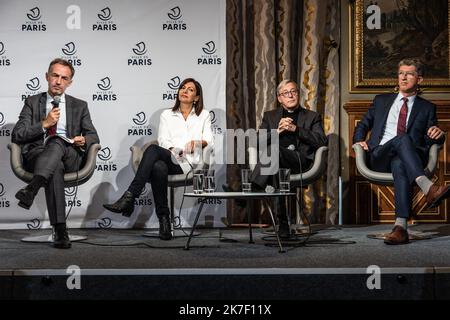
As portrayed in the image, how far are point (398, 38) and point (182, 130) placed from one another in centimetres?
222

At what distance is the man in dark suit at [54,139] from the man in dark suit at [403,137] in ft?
6.87

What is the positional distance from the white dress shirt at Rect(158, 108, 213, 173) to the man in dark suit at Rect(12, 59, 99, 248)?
612 mm

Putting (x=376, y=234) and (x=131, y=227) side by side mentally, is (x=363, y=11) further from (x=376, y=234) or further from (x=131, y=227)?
(x=131, y=227)

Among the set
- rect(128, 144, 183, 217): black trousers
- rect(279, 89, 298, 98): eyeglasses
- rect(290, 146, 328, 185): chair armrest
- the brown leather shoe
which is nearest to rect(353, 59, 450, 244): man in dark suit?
the brown leather shoe

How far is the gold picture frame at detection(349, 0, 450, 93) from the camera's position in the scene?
5.78m

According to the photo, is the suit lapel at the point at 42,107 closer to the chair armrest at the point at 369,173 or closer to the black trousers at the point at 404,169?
the chair armrest at the point at 369,173

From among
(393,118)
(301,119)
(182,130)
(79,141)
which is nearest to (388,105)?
(393,118)

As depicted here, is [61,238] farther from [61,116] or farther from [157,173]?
[61,116]

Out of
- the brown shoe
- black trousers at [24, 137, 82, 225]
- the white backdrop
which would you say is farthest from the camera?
the white backdrop

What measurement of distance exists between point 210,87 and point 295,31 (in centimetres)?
93

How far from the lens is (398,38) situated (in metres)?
5.79

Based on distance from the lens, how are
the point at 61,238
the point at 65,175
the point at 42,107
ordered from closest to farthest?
the point at 61,238 < the point at 65,175 < the point at 42,107

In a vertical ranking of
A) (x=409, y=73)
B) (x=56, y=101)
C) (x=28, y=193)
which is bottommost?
(x=28, y=193)

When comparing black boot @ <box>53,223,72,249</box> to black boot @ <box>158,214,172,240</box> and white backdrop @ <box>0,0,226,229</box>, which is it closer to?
black boot @ <box>158,214,172,240</box>
